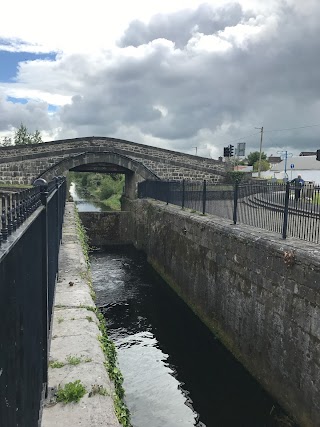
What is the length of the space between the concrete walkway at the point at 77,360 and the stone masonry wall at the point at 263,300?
3.33 metres

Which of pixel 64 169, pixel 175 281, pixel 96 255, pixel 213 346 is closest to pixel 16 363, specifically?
pixel 213 346

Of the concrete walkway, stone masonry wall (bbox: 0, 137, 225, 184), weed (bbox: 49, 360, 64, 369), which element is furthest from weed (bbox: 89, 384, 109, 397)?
stone masonry wall (bbox: 0, 137, 225, 184)

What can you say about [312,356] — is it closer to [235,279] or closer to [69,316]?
[235,279]

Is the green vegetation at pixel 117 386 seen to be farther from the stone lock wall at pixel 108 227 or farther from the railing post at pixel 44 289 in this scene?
the stone lock wall at pixel 108 227

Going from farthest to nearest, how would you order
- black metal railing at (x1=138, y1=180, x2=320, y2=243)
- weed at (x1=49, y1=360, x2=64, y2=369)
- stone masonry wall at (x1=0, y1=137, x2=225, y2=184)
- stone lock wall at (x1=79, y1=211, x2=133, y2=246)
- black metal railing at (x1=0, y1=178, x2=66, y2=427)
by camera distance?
1. stone masonry wall at (x1=0, y1=137, x2=225, y2=184)
2. stone lock wall at (x1=79, y1=211, x2=133, y2=246)
3. black metal railing at (x1=138, y1=180, x2=320, y2=243)
4. weed at (x1=49, y1=360, x2=64, y2=369)
5. black metal railing at (x1=0, y1=178, x2=66, y2=427)

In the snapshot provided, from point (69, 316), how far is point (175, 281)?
9.16 meters

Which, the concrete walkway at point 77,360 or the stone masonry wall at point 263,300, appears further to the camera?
the stone masonry wall at point 263,300

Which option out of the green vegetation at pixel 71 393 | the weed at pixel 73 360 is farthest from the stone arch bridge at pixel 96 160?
the green vegetation at pixel 71 393

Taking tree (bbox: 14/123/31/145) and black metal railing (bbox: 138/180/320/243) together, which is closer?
black metal railing (bbox: 138/180/320/243)

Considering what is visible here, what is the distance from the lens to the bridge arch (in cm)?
2478

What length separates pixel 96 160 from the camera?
25.2 m

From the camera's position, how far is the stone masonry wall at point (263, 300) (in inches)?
240

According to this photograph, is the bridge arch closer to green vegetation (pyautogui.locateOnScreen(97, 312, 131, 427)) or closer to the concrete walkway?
the concrete walkway

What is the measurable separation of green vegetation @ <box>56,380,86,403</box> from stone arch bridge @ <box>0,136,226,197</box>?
21842mm
